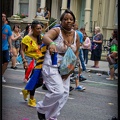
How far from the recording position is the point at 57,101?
4.34m

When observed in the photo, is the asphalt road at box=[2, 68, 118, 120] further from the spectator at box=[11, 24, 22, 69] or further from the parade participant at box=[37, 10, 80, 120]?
the spectator at box=[11, 24, 22, 69]

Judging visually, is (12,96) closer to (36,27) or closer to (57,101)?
(36,27)

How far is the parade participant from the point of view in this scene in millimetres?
4297

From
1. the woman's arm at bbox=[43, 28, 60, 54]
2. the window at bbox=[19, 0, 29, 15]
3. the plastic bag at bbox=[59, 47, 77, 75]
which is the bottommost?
the plastic bag at bbox=[59, 47, 77, 75]

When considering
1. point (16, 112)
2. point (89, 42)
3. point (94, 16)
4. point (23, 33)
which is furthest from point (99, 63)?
point (16, 112)

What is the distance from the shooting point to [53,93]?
429 centimetres

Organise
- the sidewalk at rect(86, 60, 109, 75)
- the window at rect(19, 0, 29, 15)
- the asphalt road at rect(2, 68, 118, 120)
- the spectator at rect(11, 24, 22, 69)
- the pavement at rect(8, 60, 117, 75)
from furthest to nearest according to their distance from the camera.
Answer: the sidewalk at rect(86, 60, 109, 75) < the pavement at rect(8, 60, 117, 75) < the spectator at rect(11, 24, 22, 69) < the asphalt road at rect(2, 68, 118, 120) < the window at rect(19, 0, 29, 15)

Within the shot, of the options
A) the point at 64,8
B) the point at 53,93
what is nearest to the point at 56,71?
the point at 53,93

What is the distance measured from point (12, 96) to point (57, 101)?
2.34 meters

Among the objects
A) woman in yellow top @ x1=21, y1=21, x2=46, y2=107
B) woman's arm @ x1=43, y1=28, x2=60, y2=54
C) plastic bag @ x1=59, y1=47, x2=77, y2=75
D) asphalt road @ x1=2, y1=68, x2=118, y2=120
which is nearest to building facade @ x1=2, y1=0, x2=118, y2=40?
woman in yellow top @ x1=21, y1=21, x2=46, y2=107

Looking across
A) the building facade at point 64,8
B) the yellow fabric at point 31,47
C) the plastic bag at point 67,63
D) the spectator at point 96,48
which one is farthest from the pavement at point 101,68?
the plastic bag at point 67,63

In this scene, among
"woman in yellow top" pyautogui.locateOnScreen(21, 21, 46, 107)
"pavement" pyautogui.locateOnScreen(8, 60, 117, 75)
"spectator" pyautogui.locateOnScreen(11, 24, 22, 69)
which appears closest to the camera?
"woman in yellow top" pyautogui.locateOnScreen(21, 21, 46, 107)

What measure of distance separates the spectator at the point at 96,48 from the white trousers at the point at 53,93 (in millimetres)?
7706

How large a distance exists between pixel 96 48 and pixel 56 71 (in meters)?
8.20
